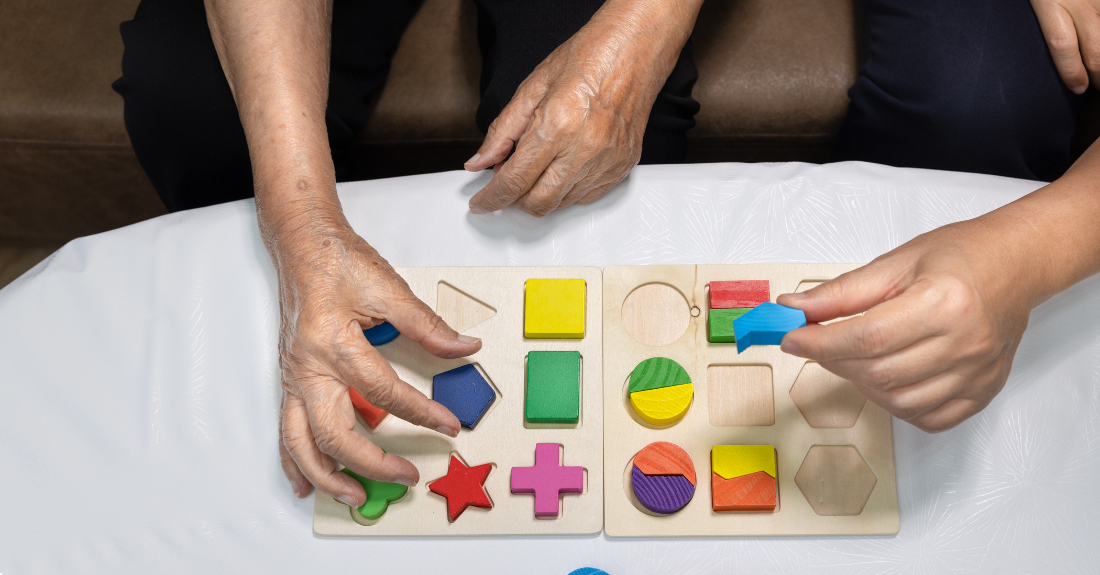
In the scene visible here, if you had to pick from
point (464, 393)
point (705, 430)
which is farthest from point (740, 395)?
point (464, 393)

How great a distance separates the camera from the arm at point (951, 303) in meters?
0.56

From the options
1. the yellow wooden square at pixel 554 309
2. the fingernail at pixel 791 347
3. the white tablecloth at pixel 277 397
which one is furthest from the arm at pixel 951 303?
the yellow wooden square at pixel 554 309

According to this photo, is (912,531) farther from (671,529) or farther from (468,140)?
(468,140)

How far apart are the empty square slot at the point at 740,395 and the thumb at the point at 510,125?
0.32m

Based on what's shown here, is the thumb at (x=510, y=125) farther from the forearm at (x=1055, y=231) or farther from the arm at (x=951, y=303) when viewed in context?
the forearm at (x=1055, y=231)

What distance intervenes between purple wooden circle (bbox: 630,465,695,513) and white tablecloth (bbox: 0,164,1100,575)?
0.14 feet

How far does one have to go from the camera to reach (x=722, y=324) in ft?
2.34

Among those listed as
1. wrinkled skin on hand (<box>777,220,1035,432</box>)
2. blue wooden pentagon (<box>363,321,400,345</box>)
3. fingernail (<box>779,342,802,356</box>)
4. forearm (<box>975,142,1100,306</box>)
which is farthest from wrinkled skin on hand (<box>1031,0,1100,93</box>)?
blue wooden pentagon (<box>363,321,400,345</box>)

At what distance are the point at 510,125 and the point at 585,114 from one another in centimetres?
8

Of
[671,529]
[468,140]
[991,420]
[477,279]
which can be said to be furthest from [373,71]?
[991,420]

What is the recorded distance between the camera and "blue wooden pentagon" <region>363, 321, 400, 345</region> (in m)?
0.72

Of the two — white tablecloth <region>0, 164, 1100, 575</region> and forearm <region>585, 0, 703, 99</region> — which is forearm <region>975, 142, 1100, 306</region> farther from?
forearm <region>585, 0, 703, 99</region>

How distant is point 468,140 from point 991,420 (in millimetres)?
822

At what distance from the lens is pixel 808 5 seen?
1086 millimetres
